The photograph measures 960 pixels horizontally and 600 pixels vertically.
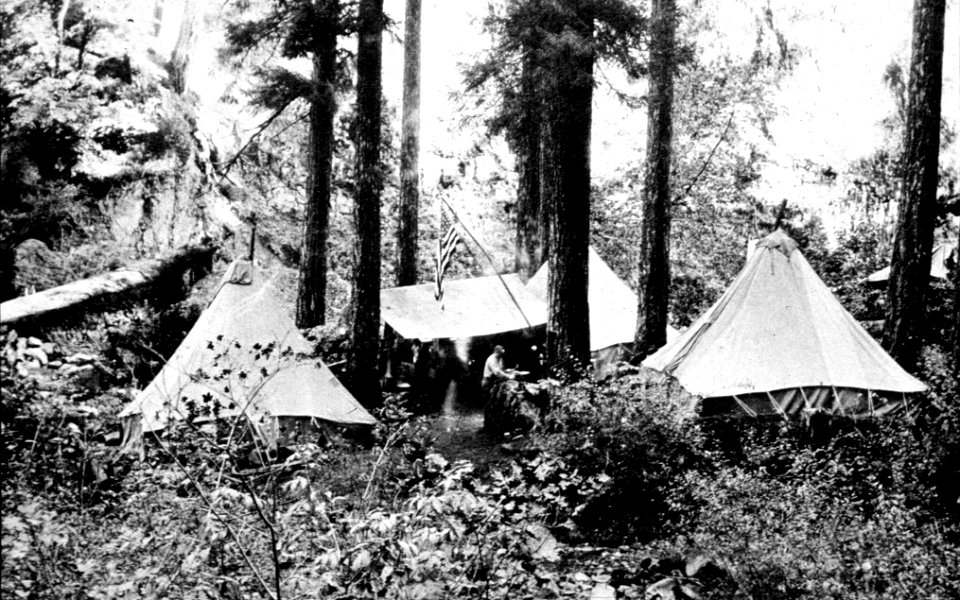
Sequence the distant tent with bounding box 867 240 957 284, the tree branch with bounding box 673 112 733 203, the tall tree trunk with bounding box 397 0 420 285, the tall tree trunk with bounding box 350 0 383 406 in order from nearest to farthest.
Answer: the tall tree trunk with bounding box 350 0 383 406 → the tall tree trunk with bounding box 397 0 420 285 → the tree branch with bounding box 673 112 733 203 → the distant tent with bounding box 867 240 957 284

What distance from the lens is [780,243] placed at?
9.51 meters

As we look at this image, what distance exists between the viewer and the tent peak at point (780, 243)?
9.45 m

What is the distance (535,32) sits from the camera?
29.6ft

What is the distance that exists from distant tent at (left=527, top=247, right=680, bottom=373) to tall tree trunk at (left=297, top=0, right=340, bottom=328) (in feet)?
12.8

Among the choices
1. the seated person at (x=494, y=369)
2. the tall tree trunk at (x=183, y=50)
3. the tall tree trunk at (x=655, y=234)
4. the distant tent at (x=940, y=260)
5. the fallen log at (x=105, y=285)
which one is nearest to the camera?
the fallen log at (x=105, y=285)

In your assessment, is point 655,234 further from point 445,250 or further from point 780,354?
point 445,250

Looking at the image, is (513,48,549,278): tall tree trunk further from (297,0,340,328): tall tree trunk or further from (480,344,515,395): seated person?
(480,344,515,395): seated person

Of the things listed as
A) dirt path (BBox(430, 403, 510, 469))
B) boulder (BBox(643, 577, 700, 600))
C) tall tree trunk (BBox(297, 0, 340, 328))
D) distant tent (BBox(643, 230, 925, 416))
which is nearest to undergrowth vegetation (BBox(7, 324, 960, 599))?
boulder (BBox(643, 577, 700, 600))

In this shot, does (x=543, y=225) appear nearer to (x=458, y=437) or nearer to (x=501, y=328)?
(x=501, y=328)

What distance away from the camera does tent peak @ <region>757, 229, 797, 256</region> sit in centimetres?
945

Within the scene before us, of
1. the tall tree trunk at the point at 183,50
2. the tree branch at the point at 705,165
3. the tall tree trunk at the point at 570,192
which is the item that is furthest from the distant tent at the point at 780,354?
the tall tree trunk at the point at 183,50

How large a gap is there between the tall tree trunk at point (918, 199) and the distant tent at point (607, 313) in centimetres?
347

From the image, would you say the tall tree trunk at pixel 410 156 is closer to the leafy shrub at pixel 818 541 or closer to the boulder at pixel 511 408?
the boulder at pixel 511 408

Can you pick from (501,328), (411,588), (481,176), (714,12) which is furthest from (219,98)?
(411,588)
